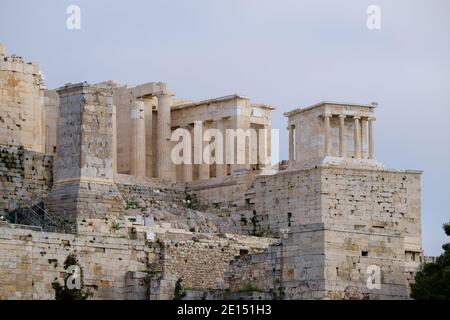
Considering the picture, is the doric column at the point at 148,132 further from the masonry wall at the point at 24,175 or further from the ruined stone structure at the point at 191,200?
the masonry wall at the point at 24,175

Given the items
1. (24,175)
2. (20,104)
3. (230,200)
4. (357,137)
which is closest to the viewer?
(24,175)

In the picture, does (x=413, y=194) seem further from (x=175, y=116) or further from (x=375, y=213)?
(x=175, y=116)

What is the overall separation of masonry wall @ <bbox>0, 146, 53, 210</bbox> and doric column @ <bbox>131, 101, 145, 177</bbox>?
28.3 feet

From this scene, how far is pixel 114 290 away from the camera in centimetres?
7306

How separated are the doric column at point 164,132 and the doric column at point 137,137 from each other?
0.60 metres

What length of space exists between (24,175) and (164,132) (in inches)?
417

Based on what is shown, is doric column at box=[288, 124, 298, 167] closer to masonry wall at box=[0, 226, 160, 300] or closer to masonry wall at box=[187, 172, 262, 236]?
masonry wall at box=[187, 172, 262, 236]

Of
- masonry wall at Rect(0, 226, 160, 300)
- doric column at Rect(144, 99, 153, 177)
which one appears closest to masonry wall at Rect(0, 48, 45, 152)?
doric column at Rect(144, 99, 153, 177)

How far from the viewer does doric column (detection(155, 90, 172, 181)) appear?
289ft

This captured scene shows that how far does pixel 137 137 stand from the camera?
88.8 meters

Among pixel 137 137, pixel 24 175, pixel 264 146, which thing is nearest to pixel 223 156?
pixel 264 146

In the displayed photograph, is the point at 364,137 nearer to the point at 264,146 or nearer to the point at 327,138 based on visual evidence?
the point at 327,138
